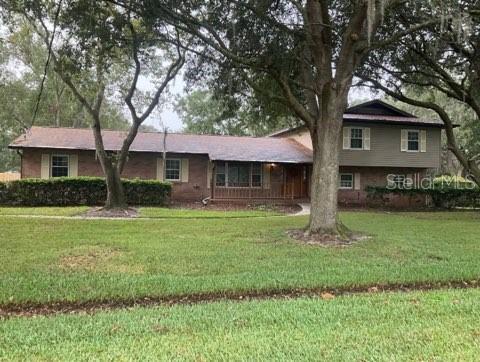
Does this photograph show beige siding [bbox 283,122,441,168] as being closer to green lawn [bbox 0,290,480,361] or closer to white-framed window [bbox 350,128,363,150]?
white-framed window [bbox 350,128,363,150]

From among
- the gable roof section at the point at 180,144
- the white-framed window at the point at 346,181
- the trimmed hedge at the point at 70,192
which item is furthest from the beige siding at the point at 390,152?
the trimmed hedge at the point at 70,192

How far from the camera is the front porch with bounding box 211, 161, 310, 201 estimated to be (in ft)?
80.8

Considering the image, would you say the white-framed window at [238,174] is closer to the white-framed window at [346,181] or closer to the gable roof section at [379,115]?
the gable roof section at [379,115]

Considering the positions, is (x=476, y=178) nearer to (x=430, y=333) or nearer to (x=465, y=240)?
(x=465, y=240)

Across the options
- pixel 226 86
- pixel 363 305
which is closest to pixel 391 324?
pixel 363 305

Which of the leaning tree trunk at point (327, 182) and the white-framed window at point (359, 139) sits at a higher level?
the white-framed window at point (359, 139)

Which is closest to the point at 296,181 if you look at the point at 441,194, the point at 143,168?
the point at 441,194

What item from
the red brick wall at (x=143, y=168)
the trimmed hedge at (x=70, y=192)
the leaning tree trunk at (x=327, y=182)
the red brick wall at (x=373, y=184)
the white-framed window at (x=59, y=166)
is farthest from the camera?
the red brick wall at (x=373, y=184)

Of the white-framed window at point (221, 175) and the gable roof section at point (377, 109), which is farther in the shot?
the white-framed window at point (221, 175)

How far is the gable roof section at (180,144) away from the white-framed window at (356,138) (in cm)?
239

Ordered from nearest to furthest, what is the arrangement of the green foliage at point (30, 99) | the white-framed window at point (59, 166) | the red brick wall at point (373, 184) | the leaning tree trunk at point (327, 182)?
the leaning tree trunk at point (327, 182) → the white-framed window at point (59, 166) → the red brick wall at point (373, 184) → the green foliage at point (30, 99)

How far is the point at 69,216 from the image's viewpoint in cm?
1555

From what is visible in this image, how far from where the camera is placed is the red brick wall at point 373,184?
24.9 meters

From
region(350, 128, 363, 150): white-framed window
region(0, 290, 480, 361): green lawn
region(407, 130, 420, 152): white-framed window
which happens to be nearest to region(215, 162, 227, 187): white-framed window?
region(350, 128, 363, 150): white-framed window
